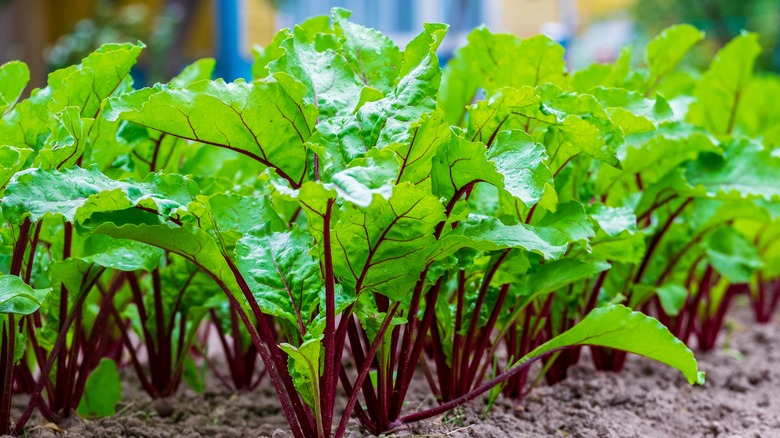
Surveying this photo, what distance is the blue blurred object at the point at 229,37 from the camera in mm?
8539

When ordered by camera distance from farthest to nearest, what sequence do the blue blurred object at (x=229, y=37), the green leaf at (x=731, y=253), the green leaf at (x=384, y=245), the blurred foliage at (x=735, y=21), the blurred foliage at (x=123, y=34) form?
the blurred foliage at (x=735, y=21), the blurred foliage at (x=123, y=34), the blue blurred object at (x=229, y=37), the green leaf at (x=731, y=253), the green leaf at (x=384, y=245)

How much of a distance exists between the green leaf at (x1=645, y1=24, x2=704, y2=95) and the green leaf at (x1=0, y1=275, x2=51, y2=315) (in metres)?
1.45

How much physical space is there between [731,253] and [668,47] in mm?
642

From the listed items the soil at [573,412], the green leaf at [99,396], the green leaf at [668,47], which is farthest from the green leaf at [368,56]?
the green leaf at [99,396]

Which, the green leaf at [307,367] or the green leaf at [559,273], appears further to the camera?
the green leaf at [559,273]

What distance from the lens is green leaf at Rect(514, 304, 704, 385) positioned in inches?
53.4

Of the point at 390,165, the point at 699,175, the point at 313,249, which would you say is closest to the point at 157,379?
the point at 313,249

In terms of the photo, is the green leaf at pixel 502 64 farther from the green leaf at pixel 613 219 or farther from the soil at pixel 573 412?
the soil at pixel 573 412

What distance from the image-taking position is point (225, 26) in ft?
28.5

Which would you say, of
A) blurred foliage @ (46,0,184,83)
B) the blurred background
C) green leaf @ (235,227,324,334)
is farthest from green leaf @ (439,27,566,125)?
blurred foliage @ (46,0,184,83)

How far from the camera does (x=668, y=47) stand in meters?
1.85

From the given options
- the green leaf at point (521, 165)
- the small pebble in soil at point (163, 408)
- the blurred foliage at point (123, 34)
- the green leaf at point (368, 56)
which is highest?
the blurred foliage at point (123, 34)

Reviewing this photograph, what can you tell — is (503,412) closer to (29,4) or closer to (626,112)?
(626,112)

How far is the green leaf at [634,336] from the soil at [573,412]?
0.24m
